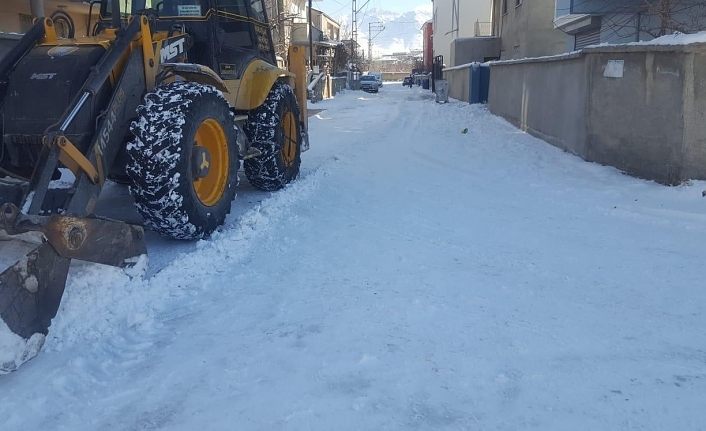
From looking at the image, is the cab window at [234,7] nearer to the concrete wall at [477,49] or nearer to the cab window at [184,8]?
the cab window at [184,8]

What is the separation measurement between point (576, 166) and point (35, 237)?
806 centimetres

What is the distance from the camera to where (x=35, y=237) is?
11.3ft

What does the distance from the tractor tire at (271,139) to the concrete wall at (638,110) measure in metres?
4.71

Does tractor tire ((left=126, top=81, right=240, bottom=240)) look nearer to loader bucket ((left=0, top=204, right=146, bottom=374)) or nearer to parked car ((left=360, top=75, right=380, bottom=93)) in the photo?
loader bucket ((left=0, top=204, right=146, bottom=374))

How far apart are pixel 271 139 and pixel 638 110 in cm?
503

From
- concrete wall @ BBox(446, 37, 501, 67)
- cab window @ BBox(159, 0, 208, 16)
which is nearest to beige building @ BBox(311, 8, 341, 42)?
concrete wall @ BBox(446, 37, 501, 67)

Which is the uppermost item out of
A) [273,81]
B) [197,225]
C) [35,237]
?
[273,81]

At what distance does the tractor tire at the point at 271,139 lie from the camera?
Result: 747 centimetres

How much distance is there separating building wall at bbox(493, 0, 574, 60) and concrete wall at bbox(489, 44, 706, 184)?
1283cm

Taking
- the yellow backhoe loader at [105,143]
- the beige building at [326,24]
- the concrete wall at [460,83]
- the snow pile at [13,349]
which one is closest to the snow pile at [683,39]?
the yellow backhoe loader at [105,143]

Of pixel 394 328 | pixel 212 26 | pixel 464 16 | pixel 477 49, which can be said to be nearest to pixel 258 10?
pixel 212 26

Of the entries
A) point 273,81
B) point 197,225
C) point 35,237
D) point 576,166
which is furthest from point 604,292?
point 576,166

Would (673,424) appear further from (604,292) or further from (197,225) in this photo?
(197,225)

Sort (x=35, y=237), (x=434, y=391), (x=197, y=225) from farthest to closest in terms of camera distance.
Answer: (x=197, y=225) < (x=35, y=237) < (x=434, y=391)
